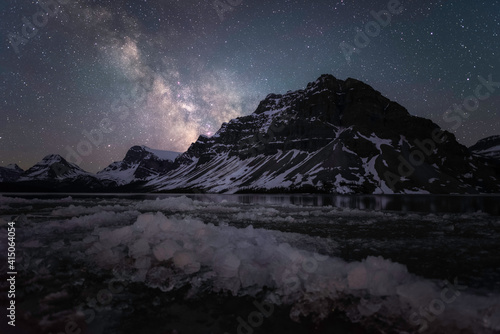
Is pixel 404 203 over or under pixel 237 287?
under

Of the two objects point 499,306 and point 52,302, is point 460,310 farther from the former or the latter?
point 52,302

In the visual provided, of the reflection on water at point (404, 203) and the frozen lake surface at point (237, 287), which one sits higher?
the frozen lake surface at point (237, 287)

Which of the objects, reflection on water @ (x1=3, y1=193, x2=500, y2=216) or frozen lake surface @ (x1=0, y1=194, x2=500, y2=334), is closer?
frozen lake surface @ (x1=0, y1=194, x2=500, y2=334)

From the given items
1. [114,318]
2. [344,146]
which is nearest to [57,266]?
[114,318]

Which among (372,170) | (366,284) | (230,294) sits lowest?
(230,294)

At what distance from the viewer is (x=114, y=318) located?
202 inches

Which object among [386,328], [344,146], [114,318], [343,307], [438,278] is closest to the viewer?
[386,328]

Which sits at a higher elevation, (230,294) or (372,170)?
(372,170)

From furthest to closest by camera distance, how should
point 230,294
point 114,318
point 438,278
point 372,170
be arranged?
point 372,170 < point 438,278 < point 230,294 < point 114,318

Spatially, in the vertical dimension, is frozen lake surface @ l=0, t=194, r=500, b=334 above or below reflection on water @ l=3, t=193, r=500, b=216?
above

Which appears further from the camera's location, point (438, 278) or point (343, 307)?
point (438, 278)

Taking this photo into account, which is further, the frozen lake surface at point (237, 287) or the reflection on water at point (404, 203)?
the reflection on water at point (404, 203)

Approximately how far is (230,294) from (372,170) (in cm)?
18293

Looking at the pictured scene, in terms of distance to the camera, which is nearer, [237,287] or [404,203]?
[237,287]
